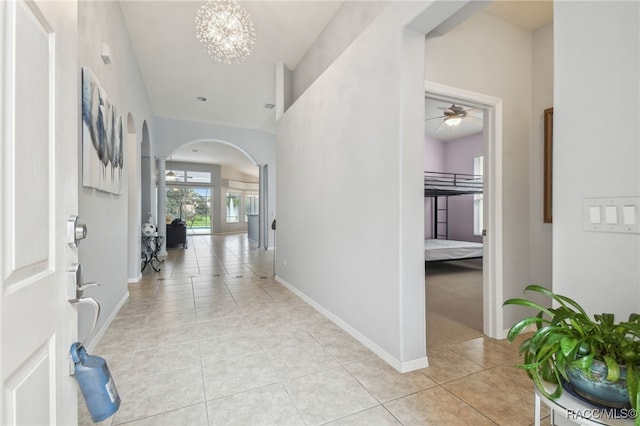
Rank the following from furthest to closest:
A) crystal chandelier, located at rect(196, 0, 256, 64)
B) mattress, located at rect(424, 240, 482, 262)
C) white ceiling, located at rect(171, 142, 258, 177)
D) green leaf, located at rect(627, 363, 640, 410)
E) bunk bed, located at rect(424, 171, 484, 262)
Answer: white ceiling, located at rect(171, 142, 258, 177), bunk bed, located at rect(424, 171, 484, 262), mattress, located at rect(424, 240, 482, 262), crystal chandelier, located at rect(196, 0, 256, 64), green leaf, located at rect(627, 363, 640, 410)

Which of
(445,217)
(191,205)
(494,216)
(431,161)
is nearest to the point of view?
(494,216)

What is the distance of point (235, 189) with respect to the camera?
14695 millimetres

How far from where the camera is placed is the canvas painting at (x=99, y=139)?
85.2 inches

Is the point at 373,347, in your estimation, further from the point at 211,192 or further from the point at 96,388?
the point at 211,192

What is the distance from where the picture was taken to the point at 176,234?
9.06 m

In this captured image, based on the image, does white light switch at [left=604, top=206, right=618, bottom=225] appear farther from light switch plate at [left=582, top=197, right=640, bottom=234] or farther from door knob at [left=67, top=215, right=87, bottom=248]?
door knob at [left=67, top=215, right=87, bottom=248]

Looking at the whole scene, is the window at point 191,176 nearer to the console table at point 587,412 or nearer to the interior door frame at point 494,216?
the interior door frame at point 494,216

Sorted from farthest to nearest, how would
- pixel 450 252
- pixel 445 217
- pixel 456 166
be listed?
pixel 445 217 → pixel 456 166 → pixel 450 252

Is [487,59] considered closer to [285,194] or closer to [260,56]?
[285,194]

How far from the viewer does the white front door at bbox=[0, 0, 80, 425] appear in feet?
2.04

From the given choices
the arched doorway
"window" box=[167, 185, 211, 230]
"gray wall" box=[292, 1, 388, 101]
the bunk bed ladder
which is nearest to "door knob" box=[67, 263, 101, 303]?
"gray wall" box=[292, 1, 388, 101]

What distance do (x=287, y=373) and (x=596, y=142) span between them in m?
2.08

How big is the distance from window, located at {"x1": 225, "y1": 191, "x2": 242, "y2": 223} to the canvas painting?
11.5 meters

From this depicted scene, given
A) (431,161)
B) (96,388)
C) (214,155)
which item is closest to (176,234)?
(214,155)
